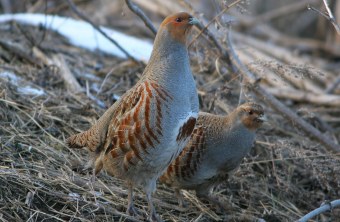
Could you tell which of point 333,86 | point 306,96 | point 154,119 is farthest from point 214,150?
point 333,86

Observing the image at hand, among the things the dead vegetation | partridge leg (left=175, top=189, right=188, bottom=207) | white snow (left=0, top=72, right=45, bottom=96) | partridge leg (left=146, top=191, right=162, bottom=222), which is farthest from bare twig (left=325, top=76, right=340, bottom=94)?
partridge leg (left=146, top=191, right=162, bottom=222)

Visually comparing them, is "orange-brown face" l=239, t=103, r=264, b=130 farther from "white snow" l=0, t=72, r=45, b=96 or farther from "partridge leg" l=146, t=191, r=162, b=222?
"white snow" l=0, t=72, r=45, b=96

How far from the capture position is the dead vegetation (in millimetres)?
4316

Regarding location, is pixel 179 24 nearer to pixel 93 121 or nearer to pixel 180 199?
pixel 180 199

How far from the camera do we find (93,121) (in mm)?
5500

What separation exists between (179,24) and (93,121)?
5.26 ft

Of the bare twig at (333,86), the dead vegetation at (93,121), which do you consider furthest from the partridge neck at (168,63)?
the bare twig at (333,86)

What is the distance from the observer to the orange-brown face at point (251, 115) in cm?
474

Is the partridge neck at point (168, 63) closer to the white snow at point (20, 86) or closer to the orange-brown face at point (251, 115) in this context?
the orange-brown face at point (251, 115)

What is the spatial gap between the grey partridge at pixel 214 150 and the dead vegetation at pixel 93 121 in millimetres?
255

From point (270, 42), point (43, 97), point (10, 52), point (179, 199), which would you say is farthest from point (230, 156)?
point (270, 42)

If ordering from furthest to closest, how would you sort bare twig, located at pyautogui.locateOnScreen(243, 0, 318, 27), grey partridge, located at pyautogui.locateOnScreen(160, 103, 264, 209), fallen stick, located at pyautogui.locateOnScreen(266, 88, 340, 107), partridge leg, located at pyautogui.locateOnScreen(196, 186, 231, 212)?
bare twig, located at pyautogui.locateOnScreen(243, 0, 318, 27)
fallen stick, located at pyautogui.locateOnScreen(266, 88, 340, 107)
partridge leg, located at pyautogui.locateOnScreen(196, 186, 231, 212)
grey partridge, located at pyautogui.locateOnScreen(160, 103, 264, 209)

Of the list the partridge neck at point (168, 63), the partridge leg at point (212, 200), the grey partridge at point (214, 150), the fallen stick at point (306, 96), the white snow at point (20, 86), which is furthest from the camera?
the fallen stick at point (306, 96)

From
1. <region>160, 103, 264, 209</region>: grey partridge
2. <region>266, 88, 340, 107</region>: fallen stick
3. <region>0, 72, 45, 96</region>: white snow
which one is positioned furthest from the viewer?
<region>266, 88, 340, 107</region>: fallen stick
